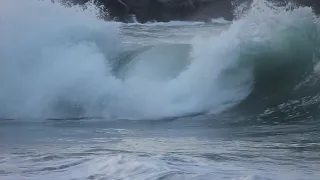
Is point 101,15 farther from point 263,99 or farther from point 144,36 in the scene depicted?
point 263,99

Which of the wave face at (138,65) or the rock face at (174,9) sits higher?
the rock face at (174,9)

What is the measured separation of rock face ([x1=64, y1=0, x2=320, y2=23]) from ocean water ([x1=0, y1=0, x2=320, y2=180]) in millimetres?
39

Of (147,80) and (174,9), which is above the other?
(174,9)

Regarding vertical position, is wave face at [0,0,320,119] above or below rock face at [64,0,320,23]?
below

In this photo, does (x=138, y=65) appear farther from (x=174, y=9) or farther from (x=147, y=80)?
(x=174, y=9)

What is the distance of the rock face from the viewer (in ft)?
9.02

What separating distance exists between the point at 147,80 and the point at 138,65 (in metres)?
0.09

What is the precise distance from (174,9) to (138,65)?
1.07ft

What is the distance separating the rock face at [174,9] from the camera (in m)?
2.75

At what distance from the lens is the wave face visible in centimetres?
277

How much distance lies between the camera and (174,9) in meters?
2.76

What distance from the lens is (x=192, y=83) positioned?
2777 mm

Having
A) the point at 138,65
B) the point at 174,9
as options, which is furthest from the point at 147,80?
the point at 174,9

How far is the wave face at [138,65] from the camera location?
9.09ft
